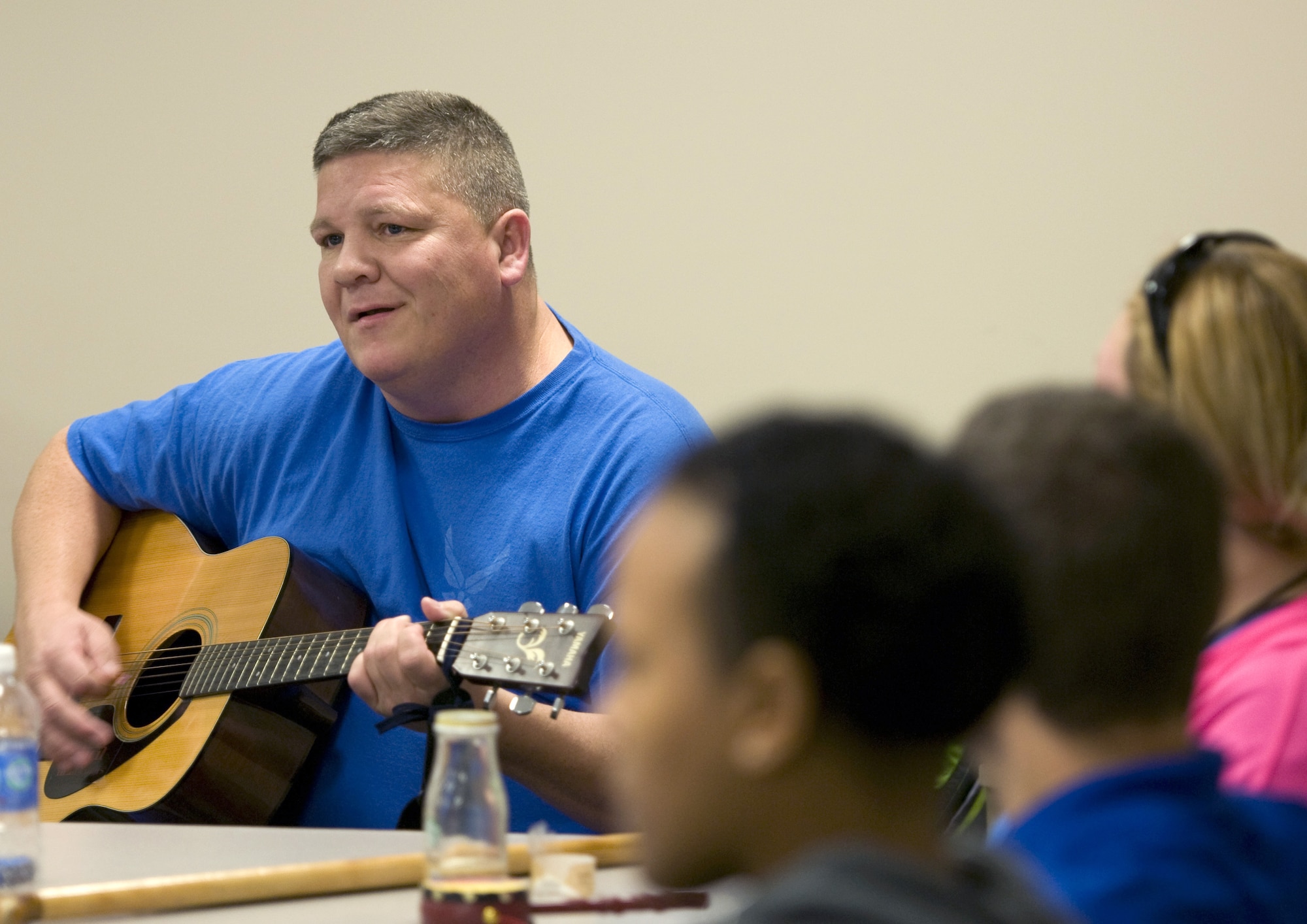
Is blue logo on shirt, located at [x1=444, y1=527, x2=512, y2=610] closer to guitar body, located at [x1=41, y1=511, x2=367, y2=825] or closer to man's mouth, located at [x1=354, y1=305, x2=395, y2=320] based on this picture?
guitar body, located at [x1=41, y1=511, x2=367, y2=825]

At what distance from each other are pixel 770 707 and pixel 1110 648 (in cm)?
26

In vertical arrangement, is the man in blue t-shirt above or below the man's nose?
below

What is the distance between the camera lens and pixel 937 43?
227 centimetres

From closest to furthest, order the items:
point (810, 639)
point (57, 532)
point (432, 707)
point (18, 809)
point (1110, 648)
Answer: point (810, 639), point (1110, 648), point (18, 809), point (432, 707), point (57, 532)

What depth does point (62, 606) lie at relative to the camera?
209 cm

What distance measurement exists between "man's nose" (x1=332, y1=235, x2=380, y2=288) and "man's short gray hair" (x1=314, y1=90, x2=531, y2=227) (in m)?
0.14

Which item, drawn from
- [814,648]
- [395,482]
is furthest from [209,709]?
[814,648]

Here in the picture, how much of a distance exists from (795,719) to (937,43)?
188 cm

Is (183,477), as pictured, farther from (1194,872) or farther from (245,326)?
(1194,872)

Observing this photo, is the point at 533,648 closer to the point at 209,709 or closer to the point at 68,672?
the point at 209,709

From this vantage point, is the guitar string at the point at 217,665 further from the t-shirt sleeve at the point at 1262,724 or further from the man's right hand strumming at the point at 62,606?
the t-shirt sleeve at the point at 1262,724

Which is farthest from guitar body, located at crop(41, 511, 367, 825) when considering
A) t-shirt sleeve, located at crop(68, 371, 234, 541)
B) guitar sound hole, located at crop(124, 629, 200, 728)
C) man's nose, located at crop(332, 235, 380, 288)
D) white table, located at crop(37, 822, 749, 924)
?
man's nose, located at crop(332, 235, 380, 288)

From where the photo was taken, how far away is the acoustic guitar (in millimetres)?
1763

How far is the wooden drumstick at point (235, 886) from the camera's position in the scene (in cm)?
103
